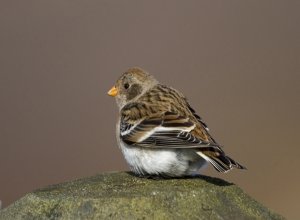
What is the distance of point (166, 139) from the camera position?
18.3 ft

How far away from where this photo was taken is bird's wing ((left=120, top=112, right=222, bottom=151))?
5469 mm

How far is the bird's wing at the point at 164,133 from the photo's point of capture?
215 inches

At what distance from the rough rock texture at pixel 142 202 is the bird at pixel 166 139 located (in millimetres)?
128

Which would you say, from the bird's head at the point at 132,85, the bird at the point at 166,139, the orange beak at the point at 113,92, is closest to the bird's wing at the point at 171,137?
the bird at the point at 166,139

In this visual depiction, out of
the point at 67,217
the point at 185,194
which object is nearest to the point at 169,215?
the point at 185,194

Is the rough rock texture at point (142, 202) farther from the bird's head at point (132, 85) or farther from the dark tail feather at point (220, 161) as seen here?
the bird's head at point (132, 85)

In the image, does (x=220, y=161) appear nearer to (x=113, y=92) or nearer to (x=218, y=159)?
(x=218, y=159)

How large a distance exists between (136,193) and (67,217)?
16.1 inches

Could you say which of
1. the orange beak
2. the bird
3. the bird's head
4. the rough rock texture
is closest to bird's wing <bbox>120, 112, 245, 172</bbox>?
the bird

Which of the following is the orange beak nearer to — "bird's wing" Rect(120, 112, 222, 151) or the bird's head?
the bird's head

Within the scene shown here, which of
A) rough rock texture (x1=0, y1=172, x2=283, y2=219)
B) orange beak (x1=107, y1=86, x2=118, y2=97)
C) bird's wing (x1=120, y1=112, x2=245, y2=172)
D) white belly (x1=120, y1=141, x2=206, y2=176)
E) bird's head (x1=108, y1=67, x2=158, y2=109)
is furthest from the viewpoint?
orange beak (x1=107, y1=86, x2=118, y2=97)

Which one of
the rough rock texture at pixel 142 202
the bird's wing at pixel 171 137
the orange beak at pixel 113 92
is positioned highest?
the orange beak at pixel 113 92

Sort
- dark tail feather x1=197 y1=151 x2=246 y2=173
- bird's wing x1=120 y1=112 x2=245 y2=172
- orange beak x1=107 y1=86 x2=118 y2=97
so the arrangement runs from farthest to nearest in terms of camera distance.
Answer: orange beak x1=107 y1=86 x2=118 y2=97 < bird's wing x1=120 y1=112 x2=245 y2=172 < dark tail feather x1=197 y1=151 x2=246 y2=173

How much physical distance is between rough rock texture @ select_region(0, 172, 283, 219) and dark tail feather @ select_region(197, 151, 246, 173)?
12 cm
